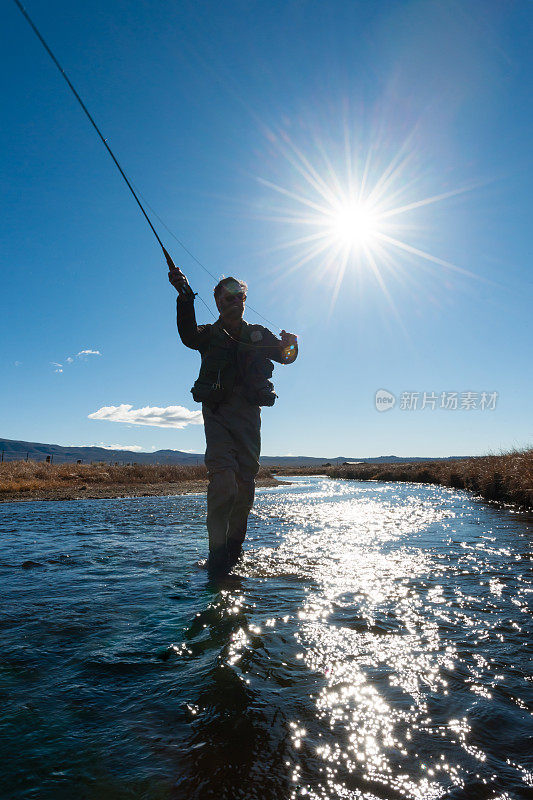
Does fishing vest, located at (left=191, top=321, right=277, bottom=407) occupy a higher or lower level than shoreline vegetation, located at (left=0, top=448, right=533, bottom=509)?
higher

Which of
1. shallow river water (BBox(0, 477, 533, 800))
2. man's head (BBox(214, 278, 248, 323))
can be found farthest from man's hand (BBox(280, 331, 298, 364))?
shallow river water (BBox(0, 477, 533, 800))

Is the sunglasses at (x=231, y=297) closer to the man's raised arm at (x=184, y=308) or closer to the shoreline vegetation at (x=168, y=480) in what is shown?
the man's raised arm at (x=184, y=308)

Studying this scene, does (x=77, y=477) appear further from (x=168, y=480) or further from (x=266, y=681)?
(x=266, y=681)

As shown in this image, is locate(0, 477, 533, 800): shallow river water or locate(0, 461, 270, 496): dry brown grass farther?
locate(0, 461, 270, 496): dry brown grass

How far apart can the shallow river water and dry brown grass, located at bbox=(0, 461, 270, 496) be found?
1652 cm

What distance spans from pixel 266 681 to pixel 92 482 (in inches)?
1027

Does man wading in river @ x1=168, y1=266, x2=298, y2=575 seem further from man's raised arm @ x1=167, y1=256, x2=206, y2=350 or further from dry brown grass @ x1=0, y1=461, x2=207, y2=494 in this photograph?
dry brown grass @ x1=0, y1=461, x2=207, y2=494

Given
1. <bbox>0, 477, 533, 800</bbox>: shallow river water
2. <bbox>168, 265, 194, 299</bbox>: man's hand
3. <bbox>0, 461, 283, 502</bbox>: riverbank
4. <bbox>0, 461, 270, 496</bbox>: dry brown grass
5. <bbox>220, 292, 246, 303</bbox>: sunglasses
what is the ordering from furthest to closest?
<bbox>0, 461, 270, 496</bbox>: dry brown grass → <bbox>0, 461, 283, 502</bbox>: riverbank → <bbox>220, 292, 246, 303</bbox>: sunglasses → <bbox>168, 265, 194, 299</bbox>: man's hand → <bbox>0, 477, 533, 800</bbox>: shallow river water

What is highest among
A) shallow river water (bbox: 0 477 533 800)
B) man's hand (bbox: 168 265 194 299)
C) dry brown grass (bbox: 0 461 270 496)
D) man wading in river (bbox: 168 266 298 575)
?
man's hand (bbox: 168 265 194 299)

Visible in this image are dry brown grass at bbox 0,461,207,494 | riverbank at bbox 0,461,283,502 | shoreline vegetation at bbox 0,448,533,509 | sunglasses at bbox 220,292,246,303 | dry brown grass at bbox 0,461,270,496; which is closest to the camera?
sunglasses at bbox 220,292,246,303

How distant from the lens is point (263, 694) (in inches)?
92.0

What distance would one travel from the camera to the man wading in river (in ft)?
16.6

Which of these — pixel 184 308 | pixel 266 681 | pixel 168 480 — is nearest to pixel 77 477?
pixel 168 480

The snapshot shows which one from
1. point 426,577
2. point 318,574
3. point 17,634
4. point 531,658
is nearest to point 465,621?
point 531,658
